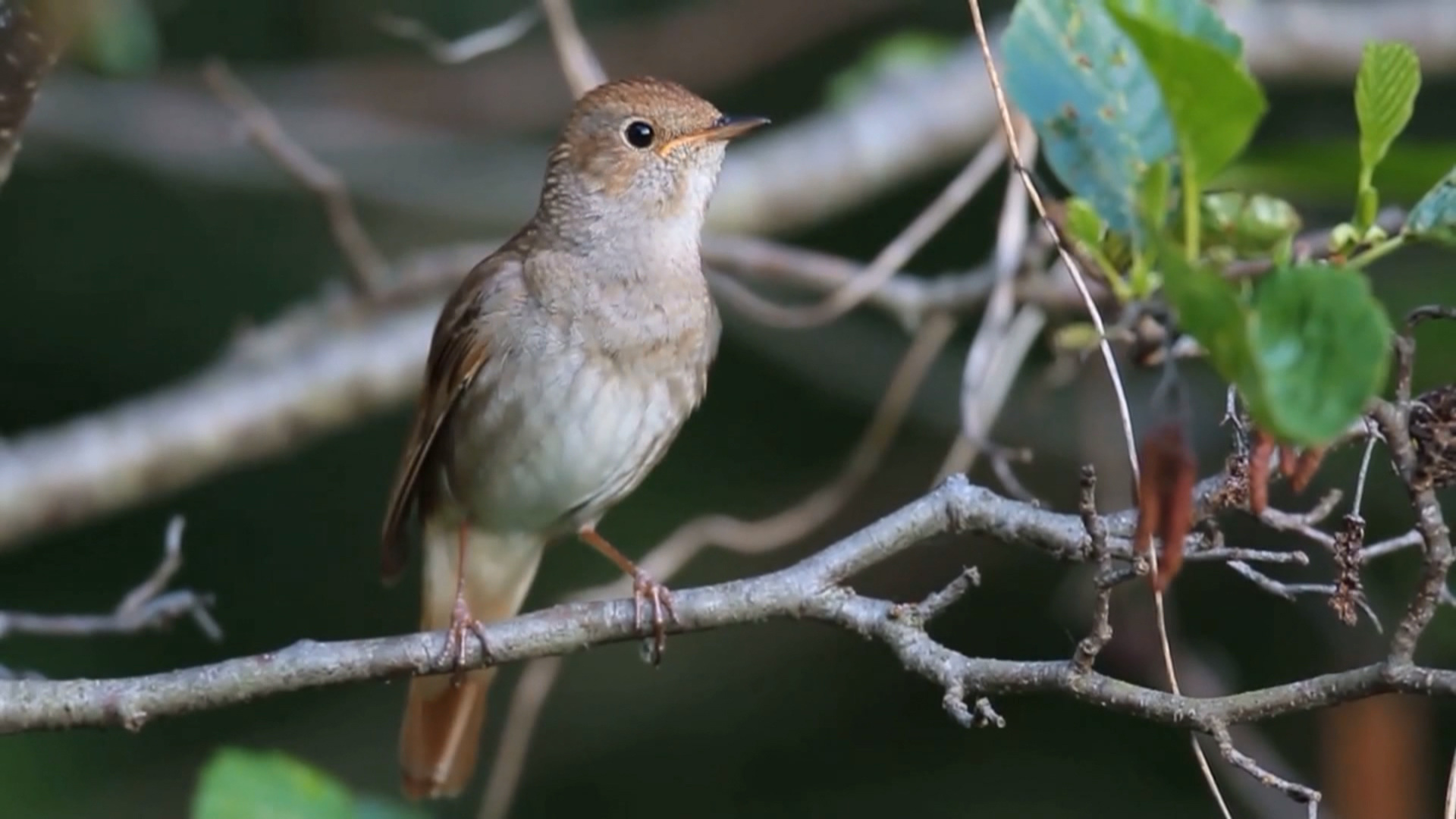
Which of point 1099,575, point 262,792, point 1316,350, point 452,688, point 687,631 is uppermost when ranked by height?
point 1316,350

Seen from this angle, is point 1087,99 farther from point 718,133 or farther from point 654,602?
point 718,133

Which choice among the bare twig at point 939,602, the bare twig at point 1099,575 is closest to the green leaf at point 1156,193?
the bare twig at point 1099,575

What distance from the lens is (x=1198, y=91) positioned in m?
1.35

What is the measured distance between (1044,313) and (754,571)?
1368mm

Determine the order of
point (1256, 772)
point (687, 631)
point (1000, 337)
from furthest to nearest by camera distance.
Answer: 1. point (1000, 337)
2. point (687, 631)
3. point (1256, 772)

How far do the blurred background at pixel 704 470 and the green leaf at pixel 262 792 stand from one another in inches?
69.8

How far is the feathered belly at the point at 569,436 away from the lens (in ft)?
10.4

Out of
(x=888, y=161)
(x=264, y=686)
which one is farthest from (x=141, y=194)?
(x=264, y=686)

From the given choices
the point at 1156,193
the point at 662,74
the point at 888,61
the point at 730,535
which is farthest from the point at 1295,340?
the point at 662,74

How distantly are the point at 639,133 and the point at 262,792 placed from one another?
142 cm

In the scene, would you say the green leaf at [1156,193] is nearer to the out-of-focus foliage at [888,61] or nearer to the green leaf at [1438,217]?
the green leaf at [1438,217]

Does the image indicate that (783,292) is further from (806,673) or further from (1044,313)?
(1044,313)

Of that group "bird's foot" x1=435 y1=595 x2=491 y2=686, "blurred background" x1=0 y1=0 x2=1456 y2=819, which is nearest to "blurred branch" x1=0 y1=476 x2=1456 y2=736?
"bird's foot" x1=435 y1=595 x2=491 y2=686

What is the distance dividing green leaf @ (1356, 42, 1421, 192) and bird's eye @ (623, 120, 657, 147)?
2044 mm
